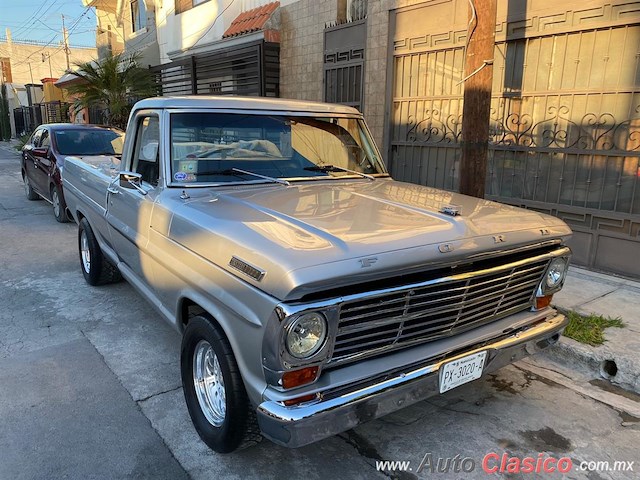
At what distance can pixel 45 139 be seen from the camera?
913 centimetres

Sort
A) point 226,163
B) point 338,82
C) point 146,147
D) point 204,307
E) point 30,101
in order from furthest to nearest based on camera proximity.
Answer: point 30,101, point 338,82, point 146,147, point 226,163, point 204,307

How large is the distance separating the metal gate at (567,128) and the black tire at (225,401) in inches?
188

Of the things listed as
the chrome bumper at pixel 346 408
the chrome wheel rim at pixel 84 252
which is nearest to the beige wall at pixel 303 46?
the chrome wheel rim at pixel 84 252

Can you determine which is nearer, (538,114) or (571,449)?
(571,449)

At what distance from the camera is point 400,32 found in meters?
7.75

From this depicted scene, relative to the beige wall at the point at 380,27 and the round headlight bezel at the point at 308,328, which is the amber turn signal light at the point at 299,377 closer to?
the round headlight bezel at the point at 308,328

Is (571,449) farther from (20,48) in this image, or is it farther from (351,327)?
(20,48)

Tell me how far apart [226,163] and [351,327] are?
1766 millimetres

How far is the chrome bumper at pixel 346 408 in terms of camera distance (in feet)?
7.02

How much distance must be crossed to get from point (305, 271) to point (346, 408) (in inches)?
25.7

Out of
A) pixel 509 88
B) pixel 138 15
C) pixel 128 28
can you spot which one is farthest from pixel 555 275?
pixel 128 28

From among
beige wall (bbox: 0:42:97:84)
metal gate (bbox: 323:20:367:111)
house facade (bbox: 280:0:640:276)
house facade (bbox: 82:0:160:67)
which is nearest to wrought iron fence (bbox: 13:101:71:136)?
house facade (bbox: 82:0:160:67)

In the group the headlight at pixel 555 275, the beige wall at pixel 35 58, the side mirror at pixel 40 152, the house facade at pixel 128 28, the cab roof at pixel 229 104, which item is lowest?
the headlight at pixel 555 275

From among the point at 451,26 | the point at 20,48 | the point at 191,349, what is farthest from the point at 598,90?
the point at 20,48
